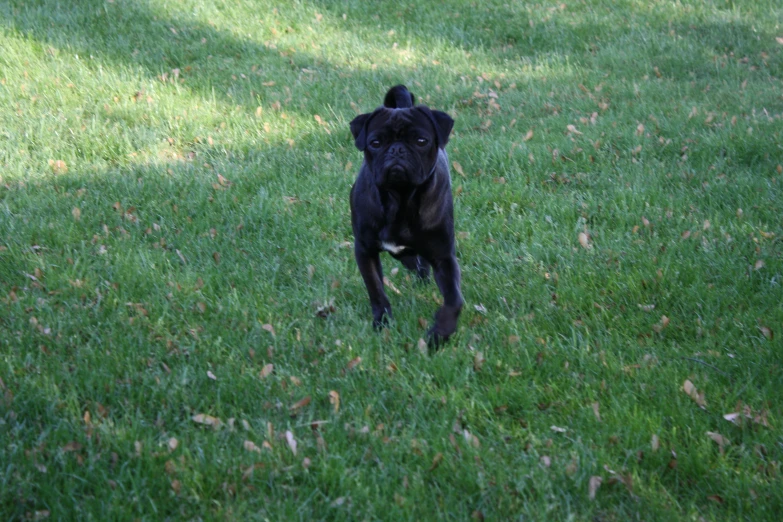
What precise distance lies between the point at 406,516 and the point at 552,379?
4.82 feet

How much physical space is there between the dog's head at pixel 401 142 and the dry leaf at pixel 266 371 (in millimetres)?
1201

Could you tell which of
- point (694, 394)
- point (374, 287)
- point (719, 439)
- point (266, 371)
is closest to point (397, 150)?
point (374, 287)

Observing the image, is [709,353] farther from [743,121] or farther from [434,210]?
[743,121]

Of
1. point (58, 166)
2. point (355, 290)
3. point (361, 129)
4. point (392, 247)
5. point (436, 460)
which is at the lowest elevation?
point (58, 166)

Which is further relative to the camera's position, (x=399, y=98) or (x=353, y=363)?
(x=399, y=98)

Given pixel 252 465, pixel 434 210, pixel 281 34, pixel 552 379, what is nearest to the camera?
pixel 252 465

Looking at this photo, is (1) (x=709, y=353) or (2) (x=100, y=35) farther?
(2) (x=100, y=35)

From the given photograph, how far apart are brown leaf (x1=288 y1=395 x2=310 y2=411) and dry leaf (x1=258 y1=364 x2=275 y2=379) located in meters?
0.32

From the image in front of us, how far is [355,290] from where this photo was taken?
5.54 m

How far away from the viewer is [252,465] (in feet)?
11.4

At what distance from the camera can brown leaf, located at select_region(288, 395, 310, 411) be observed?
13.1ft

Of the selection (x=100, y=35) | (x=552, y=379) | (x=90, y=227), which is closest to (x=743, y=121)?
(x=552, y=379)

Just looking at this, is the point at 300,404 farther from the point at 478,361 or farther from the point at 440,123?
the point at 440,123

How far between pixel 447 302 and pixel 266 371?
1.14 meters
